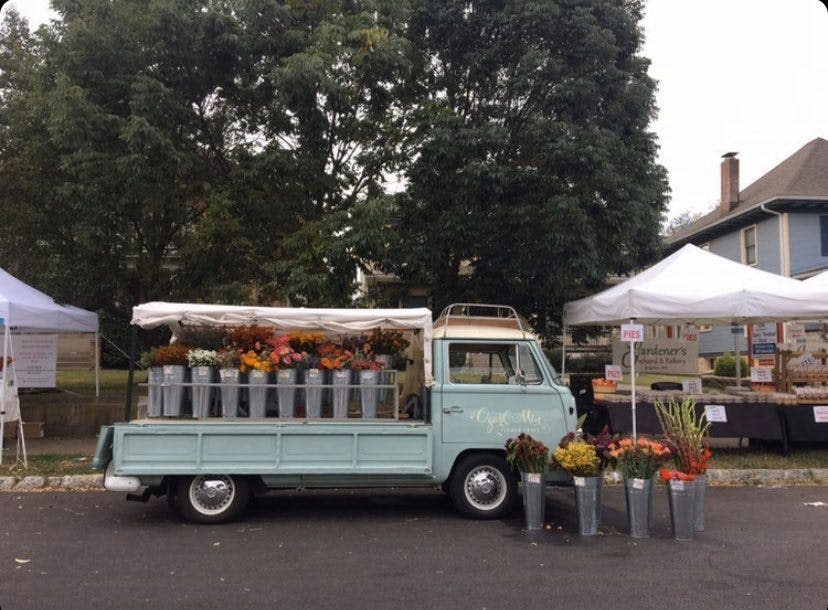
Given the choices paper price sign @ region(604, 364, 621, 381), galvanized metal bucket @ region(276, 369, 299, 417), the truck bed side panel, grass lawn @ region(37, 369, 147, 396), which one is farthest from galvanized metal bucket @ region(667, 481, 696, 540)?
grass lawn @ region(37, 369, 147, 396)

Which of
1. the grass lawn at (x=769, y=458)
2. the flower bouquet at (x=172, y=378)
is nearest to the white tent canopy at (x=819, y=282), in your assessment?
the grass lawn at (x=769, y=458)

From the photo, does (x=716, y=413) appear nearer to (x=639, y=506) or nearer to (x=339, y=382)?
(x=639, y=506)

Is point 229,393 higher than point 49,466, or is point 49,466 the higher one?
point 229,393

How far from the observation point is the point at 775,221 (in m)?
27.1

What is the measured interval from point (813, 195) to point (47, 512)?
25.9 m

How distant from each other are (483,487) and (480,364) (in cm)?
137

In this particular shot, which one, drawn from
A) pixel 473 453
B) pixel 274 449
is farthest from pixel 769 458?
pixel 274 449

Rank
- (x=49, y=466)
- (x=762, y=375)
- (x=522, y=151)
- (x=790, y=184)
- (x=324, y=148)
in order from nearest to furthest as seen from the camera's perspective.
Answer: (x=49, y=466) < (x=762, y=375) < (x=522, y=151) < (x=324, y=148) < (x=790, y=184)

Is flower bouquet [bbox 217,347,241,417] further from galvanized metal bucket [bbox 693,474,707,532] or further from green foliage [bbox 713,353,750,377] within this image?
green foliage [bbox 713,353,750,377]

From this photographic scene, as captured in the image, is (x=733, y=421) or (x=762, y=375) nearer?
(x=733, y=421)

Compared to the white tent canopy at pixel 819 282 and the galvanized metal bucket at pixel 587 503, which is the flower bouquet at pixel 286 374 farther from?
the white tent canopy at pixel 819 282

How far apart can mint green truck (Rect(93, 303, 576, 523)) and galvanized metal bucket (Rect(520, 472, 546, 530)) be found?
475 millimetres

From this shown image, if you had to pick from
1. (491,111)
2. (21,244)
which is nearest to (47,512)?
(21,244)

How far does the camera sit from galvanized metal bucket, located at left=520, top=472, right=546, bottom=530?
7.48 m
